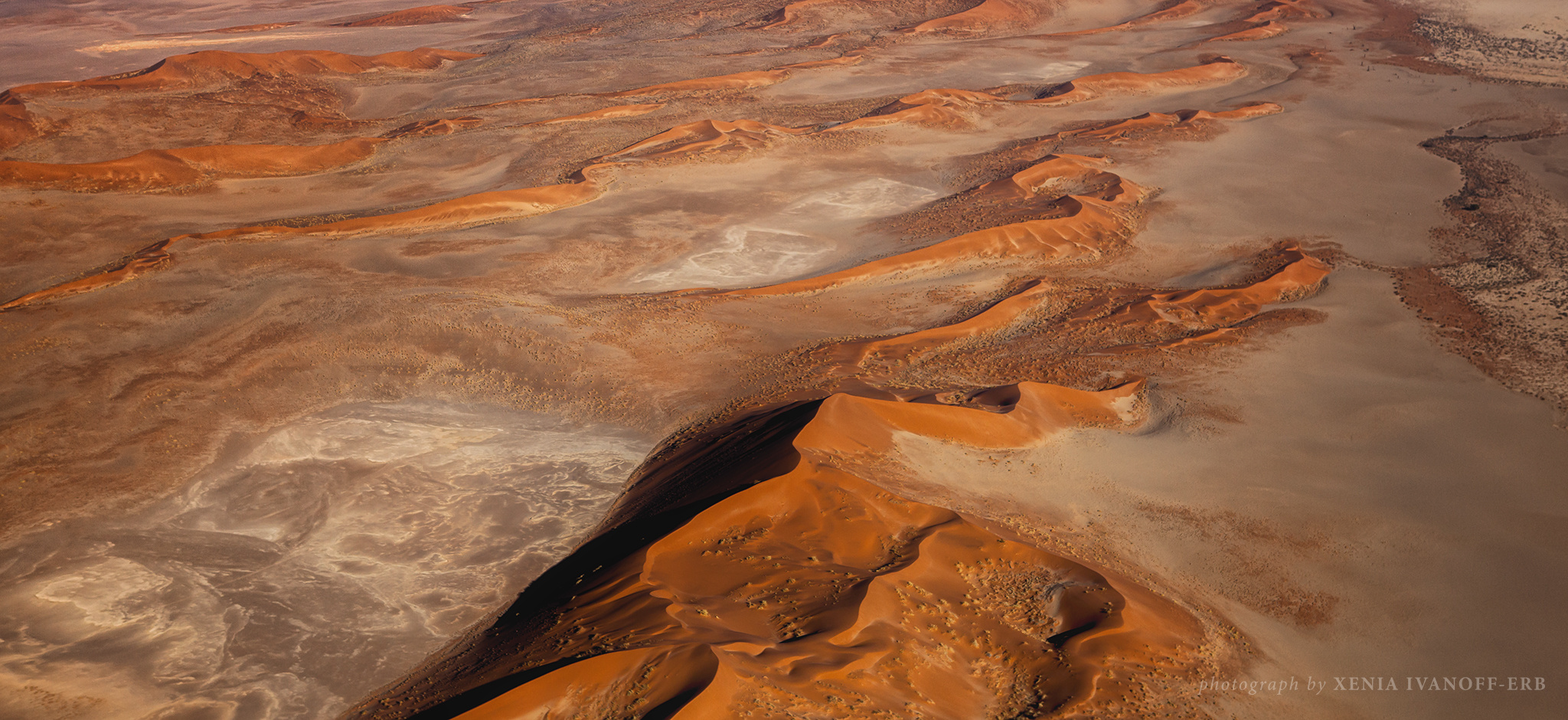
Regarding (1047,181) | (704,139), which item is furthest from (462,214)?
(1047,181)

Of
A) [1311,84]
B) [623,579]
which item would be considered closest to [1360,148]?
[1311,84]

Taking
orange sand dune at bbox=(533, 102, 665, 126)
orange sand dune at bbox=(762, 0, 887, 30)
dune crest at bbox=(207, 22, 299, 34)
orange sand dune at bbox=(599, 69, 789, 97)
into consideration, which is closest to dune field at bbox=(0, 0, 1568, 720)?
orange sand dune at bbox=(533, 102, 665, 126)

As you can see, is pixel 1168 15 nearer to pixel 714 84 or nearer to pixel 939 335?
pixel 714 84

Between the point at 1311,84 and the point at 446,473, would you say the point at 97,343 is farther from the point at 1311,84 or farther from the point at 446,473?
the point at 1311,84

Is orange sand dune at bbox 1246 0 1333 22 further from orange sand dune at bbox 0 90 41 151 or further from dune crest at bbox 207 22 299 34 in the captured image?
dune crest at bbox 207 22 299 34

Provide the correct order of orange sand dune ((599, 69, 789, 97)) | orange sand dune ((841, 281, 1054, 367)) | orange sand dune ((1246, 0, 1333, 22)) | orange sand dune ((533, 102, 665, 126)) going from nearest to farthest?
1. orange sand dune ((841, 281, 1054, 367))
2. orange sand dune ((533, 102, 665, 126))
3. orange sand dune ((599, 69, 789, 97))
4. orange sand dune ((1246, 0, 1333, 22))
